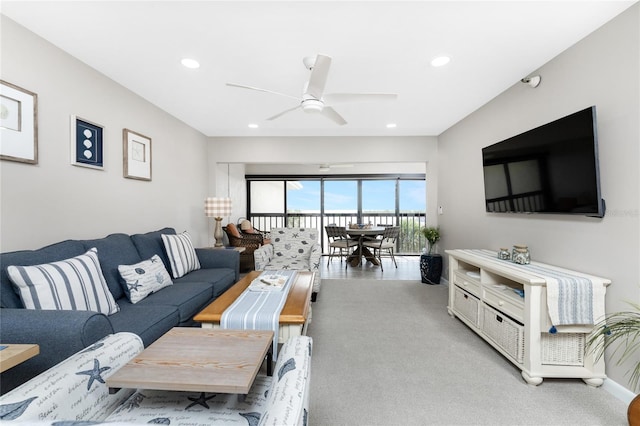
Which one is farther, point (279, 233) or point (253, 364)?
point (279, 233)

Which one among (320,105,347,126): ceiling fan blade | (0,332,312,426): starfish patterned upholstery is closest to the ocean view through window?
(320,105,347,126): ceiling fan blade

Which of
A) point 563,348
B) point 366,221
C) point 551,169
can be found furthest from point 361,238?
point 563,348

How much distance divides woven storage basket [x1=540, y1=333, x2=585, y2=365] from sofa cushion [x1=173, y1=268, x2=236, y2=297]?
2725 mm

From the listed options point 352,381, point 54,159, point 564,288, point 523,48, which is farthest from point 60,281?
point 523,48

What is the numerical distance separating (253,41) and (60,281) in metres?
2.02

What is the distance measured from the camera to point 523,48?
2145mm

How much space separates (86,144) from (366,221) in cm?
603

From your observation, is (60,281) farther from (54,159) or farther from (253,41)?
(253,41)

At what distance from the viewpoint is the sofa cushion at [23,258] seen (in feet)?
5.04

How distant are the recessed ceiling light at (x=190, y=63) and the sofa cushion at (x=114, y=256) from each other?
1.65m

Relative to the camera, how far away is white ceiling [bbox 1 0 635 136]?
1.74 meters

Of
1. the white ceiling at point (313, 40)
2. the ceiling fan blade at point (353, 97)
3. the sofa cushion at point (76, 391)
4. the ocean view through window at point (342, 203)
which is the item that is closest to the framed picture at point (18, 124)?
the white ceiling at point (313, 40)

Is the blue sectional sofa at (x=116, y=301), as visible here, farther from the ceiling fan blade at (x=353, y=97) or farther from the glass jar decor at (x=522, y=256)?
→ the glass jar decor at (x=522, y=256)

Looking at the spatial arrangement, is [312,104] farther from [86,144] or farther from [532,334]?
[532,334]
